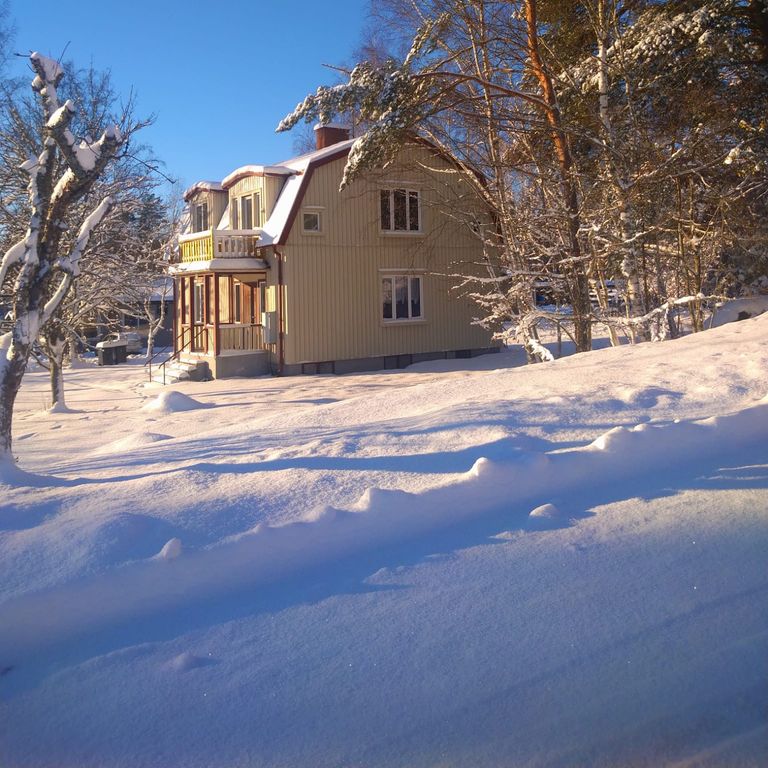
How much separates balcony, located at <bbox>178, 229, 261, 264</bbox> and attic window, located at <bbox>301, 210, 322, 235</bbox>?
50.3 inches

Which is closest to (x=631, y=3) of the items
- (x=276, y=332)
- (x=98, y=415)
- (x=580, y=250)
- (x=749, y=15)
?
(x=749, y=15)

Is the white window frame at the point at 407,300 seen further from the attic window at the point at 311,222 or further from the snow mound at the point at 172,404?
the snow mound at the point at 172,404

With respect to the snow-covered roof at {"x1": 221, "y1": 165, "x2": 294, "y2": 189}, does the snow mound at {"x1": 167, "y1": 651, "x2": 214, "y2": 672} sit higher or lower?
lower

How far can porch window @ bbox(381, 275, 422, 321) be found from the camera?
74.4 ft

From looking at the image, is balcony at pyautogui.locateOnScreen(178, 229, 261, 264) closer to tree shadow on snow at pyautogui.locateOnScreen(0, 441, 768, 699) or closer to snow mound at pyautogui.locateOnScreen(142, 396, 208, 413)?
snow mound at pyautogui.locateOnScreen(142, 396, 208, 413)

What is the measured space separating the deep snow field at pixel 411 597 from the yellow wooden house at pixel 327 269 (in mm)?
14155

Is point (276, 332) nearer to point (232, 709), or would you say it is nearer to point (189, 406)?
point (189, 406)

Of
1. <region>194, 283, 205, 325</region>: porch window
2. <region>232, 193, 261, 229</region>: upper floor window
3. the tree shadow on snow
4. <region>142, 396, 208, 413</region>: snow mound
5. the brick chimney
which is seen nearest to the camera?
the tree shadow on snow

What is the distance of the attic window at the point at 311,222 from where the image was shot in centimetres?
2089

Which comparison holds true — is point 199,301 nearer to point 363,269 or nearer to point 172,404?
point 363,269

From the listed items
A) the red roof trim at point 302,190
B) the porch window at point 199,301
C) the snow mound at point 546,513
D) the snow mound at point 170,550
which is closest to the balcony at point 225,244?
the red roof trim at point 302,190

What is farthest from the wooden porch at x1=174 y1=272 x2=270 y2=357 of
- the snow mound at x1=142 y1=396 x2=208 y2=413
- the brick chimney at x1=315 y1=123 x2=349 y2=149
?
the snow mound at x1=142 y1=396 x2=208 y2=413

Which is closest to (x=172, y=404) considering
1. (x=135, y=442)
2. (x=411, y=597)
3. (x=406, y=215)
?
(x=135, y=442)

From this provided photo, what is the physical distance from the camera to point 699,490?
5281 millimetres
